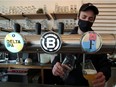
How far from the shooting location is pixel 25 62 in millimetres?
3355

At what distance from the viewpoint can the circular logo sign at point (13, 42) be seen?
1.87ft

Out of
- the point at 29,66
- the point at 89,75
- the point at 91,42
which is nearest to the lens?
the point at 91,42

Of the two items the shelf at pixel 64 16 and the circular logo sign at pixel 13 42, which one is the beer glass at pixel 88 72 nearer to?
the circular logo sign at pixel 13 42

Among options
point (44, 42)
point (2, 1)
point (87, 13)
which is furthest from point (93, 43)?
point (2, 1)

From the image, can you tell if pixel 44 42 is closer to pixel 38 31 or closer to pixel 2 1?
pixel 38 31

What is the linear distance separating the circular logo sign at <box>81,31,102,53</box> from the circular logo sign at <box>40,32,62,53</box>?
0.23 feet

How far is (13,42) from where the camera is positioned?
57cm

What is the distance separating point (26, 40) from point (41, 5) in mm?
3397

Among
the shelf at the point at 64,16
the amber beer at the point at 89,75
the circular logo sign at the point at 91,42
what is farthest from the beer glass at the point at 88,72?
the shelf at the point at 64,16

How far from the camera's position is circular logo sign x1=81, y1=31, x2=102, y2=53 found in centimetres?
55

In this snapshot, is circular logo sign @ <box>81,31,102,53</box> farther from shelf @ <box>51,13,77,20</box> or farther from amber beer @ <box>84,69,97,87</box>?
shelf @ <box>51,13,77,20</box>

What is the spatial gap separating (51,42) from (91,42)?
11 centimetres

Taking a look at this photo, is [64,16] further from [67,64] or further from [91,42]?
[91,42]

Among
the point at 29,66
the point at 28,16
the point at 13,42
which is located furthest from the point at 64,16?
the point at 13,42
